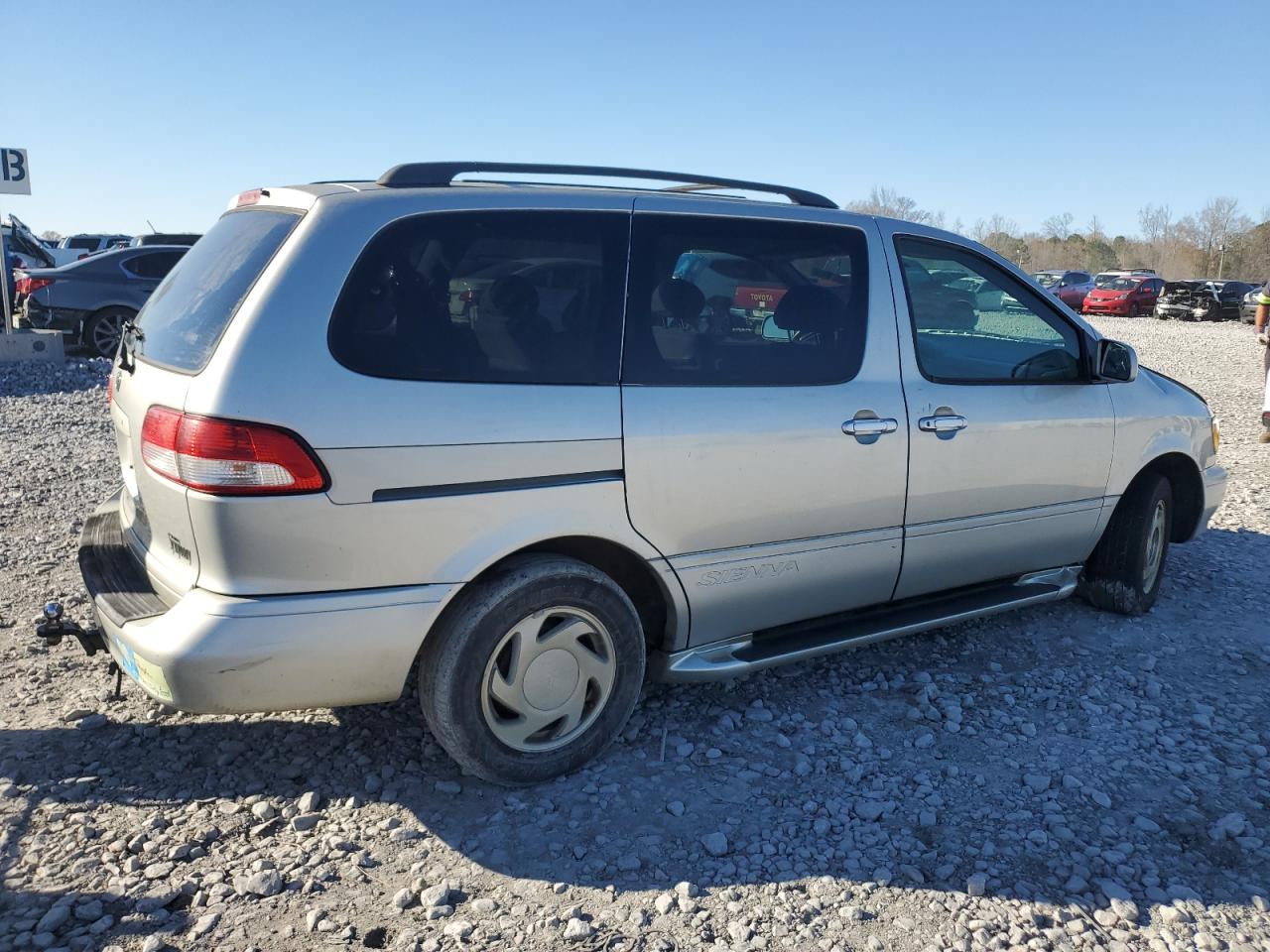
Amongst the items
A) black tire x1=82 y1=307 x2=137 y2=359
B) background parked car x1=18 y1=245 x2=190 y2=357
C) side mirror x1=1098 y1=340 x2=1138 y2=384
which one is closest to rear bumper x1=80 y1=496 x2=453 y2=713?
side mirror x1=1098 y1=340 x2=1138 y2=384

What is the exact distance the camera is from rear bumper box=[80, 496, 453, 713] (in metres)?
2.79

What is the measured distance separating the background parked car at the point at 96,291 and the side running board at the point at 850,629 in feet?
39.8

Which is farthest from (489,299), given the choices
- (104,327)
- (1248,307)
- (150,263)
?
(1248,307)

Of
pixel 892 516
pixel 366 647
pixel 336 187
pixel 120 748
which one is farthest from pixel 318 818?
pixel 892 516

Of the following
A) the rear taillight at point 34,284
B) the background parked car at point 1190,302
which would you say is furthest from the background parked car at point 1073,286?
the rear taillight at point 34,284

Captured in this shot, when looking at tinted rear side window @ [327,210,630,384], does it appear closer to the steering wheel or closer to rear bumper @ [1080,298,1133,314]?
the steering wheel

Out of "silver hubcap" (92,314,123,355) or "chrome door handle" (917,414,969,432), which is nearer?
"chrome door handle" (917,414,969,432)

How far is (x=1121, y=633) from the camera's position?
489cm

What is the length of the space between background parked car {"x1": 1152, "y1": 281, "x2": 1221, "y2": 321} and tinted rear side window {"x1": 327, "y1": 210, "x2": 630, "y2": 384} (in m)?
37.1

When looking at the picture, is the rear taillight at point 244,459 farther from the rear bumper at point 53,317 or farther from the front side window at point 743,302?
the rear bumper at point 53,317

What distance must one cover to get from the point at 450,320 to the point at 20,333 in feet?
41.6

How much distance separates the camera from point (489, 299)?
315 cm

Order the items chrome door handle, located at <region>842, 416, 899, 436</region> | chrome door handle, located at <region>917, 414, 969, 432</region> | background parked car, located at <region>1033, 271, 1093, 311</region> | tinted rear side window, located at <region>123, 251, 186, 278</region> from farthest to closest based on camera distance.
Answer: background parked car, located at <region>1033, 271, 1093, 311</region> → tinted rear side window, located at <region>123, 251, 186, 278</region> → chrome door handle, located at <region>917, 414, 969, 432</region> → chrome door handle, located at <region>842, 416, 899, 436</region>

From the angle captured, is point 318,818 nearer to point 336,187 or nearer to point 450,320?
point 450,320
